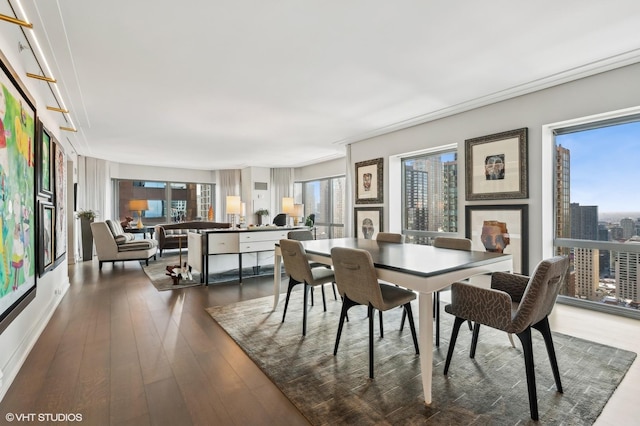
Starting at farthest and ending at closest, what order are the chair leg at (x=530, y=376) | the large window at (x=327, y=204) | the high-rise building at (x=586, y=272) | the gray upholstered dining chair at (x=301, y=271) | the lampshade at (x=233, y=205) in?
the large window at (x=327, y=204) < the lampshade at (x=233, y=205) < the high-rise building at (x=586, y=272) < the gray upholstered dining chair at (x=301, y=271) < the chair leg at (x=530, y=376)

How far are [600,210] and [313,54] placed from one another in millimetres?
3468

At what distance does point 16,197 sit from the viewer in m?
2.02

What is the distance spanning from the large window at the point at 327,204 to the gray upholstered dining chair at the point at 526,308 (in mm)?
5983

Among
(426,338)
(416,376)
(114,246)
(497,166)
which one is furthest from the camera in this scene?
(114,246)

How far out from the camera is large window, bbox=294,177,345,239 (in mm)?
8117

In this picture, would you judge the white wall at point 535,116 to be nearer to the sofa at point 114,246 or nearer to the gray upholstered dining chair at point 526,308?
the gray upholstered dining chair at point 526,308

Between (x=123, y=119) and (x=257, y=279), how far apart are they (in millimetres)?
3135

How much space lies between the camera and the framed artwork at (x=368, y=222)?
5.42m

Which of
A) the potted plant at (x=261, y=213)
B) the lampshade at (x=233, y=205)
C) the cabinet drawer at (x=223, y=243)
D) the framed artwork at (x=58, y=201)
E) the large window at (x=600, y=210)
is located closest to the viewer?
the large window at (x=600, y=210)

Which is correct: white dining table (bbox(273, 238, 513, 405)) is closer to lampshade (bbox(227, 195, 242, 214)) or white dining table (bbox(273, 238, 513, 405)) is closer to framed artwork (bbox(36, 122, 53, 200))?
framed artwork (bbox(36, 122, 53, 200))

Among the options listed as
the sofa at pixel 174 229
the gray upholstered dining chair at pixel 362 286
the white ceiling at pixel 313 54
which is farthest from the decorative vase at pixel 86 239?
the gray upholstered dining chair at pixel 362 286

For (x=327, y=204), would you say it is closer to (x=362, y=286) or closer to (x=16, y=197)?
(x=362, y=286)

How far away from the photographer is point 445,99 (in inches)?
148

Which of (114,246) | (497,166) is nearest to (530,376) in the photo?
(497,166)
